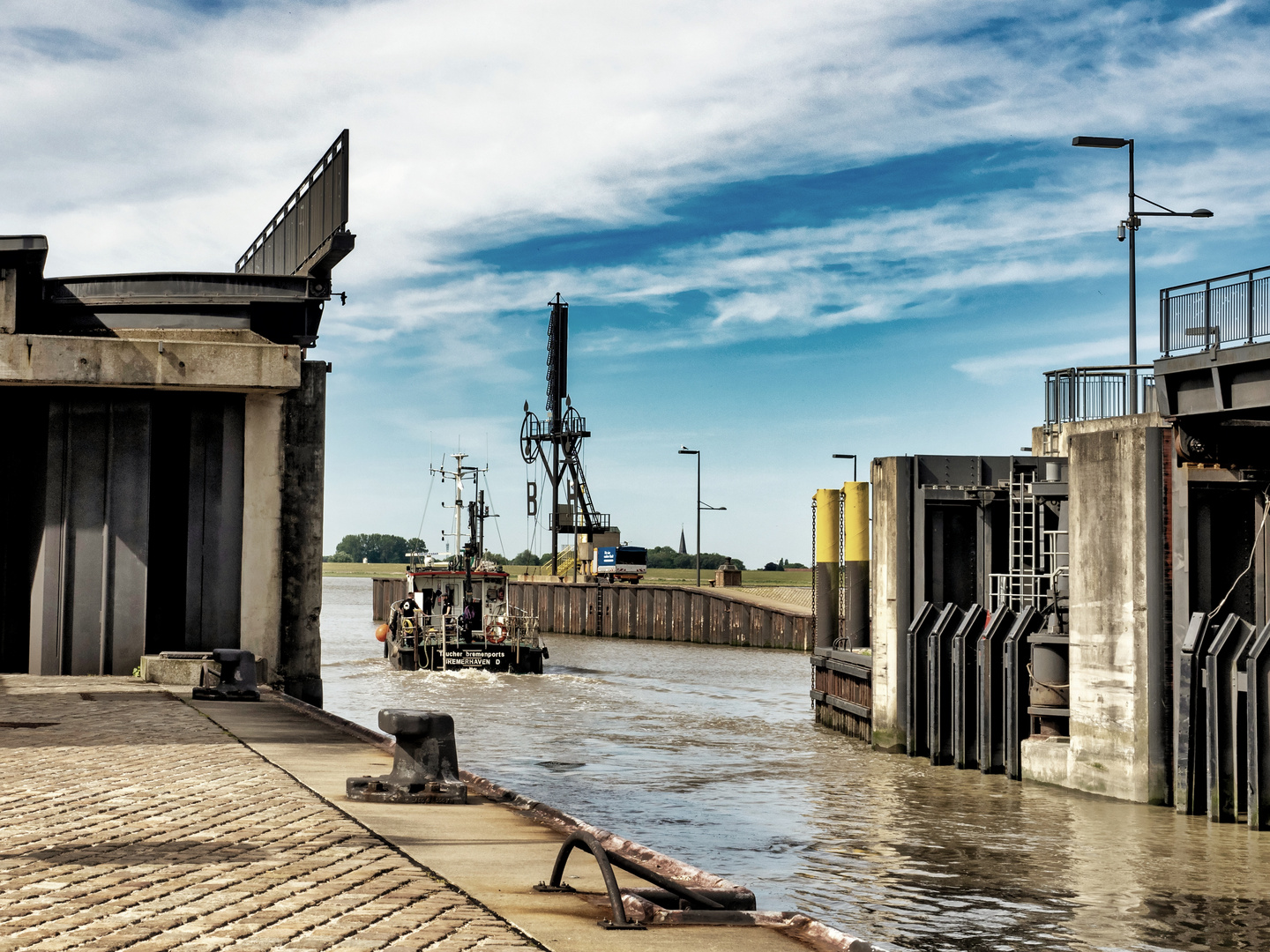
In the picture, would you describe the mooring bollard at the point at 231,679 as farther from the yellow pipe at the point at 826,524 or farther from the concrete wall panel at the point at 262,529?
the yellow pipe at the point at 826,524

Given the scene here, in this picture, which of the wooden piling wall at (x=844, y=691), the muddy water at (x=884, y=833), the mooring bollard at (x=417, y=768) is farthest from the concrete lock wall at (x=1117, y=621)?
the mooring bollard at (x=417, y=768)

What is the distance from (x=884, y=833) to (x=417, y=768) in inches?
325

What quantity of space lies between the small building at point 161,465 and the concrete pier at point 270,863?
7704 mm

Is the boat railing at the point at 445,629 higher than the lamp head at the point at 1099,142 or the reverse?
the reverse

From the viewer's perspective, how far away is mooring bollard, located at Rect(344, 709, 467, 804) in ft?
35.0

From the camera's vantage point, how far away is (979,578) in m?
24.6

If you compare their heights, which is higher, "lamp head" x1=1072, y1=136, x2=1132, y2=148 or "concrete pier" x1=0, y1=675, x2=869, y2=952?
"lamp head" x1=1072, y1=136, x2=1132, y2=148

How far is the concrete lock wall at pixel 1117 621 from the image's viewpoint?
1784 cm

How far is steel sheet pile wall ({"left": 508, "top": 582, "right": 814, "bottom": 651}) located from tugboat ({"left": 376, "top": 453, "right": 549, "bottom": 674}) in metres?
16.7

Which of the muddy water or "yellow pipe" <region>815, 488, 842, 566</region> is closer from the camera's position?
the muddy water

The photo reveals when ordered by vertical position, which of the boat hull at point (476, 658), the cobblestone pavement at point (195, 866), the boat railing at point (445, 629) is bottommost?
the boat hull at point (476, 658)

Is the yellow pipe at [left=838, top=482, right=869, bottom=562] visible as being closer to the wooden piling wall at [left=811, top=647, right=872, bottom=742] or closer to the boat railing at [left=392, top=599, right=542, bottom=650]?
the wooden piling wall at [left=811, top=647, right=872, bottom=742]

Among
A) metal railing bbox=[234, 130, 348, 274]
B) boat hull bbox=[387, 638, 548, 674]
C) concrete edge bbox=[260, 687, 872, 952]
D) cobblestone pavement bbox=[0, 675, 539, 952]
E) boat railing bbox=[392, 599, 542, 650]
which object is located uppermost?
metal railing bbox=[234, 130, 348, 274]

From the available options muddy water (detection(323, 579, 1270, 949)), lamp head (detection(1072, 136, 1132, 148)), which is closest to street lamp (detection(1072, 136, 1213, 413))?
lamp head (detection(1072, 136, 1132, 148))
